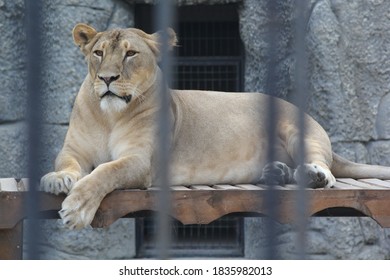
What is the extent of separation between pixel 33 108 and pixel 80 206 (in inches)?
47.1

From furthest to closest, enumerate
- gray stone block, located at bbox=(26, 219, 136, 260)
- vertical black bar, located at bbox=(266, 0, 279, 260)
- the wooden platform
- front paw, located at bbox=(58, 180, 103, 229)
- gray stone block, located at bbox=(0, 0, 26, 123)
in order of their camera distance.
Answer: gray stone block, located at bbox=(26, 219, 136, 260)
gray stone block, located at bbox=(0, 0, 26, 123)
the wooden platform
front paw, located at bbox=(58, 180, 103, 229)
vertical black bar, located at bbox=(266, 0, 279, 260)

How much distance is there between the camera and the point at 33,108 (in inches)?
35.3

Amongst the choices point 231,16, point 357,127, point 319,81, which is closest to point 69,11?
point 231,16

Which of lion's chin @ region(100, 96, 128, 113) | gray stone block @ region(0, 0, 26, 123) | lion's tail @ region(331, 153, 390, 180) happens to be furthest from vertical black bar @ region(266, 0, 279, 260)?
gray stone block @ region(0, 0, 26, 123)

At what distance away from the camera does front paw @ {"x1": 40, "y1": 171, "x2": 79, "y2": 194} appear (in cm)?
220

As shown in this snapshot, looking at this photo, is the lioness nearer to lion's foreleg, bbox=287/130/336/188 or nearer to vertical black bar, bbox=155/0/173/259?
lion's foreleg, bbox=287/130/336/188

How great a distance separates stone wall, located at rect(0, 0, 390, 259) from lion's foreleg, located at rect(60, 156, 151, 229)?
1268mm

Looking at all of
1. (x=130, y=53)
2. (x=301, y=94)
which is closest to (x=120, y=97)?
(x=130, y=53)

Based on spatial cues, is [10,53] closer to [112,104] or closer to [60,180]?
[112,104]

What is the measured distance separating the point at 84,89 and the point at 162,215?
172 centimetres

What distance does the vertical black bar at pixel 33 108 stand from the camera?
2.87 feet

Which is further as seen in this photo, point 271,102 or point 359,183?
point 359,183

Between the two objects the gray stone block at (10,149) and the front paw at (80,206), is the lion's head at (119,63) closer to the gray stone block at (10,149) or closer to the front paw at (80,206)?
the front paw at (80,206)

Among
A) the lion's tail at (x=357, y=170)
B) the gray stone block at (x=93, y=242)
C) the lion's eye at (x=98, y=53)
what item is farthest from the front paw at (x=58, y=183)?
the gray stone block at (x=93, y=242)
